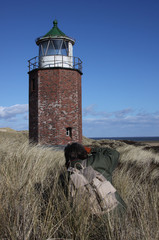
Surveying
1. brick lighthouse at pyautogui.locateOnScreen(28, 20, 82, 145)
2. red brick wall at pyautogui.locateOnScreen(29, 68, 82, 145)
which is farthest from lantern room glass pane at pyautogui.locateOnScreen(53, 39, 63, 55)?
red brick wall at pyautogui.locateOnScreen(29, 68, 82, 145)

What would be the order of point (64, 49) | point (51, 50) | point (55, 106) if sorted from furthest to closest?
1. point (64, 49)
2. point (51, 50)
3. point (55, 106)

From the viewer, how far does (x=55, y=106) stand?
1584cm

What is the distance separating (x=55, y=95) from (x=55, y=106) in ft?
2.37

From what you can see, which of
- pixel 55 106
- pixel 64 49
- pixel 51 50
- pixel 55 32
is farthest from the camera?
pixel 55 32

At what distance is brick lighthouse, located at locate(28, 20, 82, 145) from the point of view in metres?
15.8

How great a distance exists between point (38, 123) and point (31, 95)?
2234 millimetres

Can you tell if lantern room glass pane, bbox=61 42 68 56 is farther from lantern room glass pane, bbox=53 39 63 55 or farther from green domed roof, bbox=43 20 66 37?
green domed roof, bbox=43 20 66 37

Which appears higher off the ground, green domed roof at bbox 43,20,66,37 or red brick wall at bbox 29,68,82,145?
green domed roof at bbox 43,20,66,37

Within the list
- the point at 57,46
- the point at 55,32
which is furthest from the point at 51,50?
the point at 55,32

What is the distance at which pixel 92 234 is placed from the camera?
2344 mm

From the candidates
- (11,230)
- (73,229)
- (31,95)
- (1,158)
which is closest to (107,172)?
(73,229)

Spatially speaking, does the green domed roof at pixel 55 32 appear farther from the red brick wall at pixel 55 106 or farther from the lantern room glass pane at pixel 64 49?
the red brick wall at pixel 55 106

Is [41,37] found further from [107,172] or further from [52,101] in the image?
[107,172]

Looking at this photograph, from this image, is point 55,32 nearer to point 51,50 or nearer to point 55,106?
point 51,50
